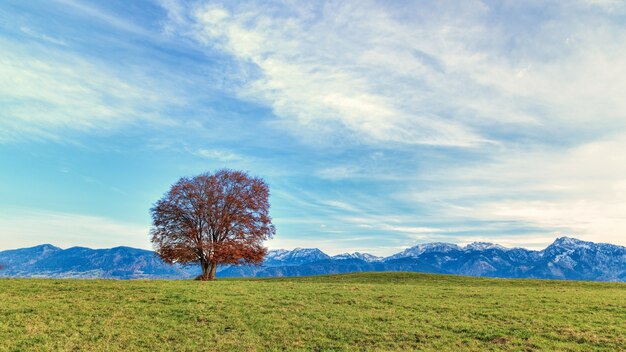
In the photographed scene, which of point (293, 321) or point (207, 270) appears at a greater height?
point (207, 270)

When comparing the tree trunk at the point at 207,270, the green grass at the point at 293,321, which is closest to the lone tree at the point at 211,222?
the tree trunk at the point at 207,270

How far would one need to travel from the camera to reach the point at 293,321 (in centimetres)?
2498

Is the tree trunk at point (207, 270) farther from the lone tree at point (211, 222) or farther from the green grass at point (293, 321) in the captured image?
the green grass at point (293, 321)

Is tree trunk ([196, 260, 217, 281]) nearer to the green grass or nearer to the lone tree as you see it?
the lone tree

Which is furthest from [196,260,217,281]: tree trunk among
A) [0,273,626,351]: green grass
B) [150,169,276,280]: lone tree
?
[0,273,626,351]: green grass

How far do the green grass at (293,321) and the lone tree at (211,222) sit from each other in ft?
75.1

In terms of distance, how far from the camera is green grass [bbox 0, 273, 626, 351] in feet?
66.2

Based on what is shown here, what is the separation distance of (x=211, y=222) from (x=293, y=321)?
38.9m

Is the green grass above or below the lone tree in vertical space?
below

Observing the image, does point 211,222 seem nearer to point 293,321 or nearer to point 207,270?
point 207,270

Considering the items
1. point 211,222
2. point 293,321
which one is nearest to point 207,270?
point 211,222

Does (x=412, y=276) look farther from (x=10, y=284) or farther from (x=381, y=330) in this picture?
(x=10, y=284)

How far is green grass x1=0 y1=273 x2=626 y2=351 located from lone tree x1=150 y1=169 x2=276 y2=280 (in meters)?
22.9

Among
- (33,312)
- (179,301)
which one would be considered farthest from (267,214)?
(33,312)
